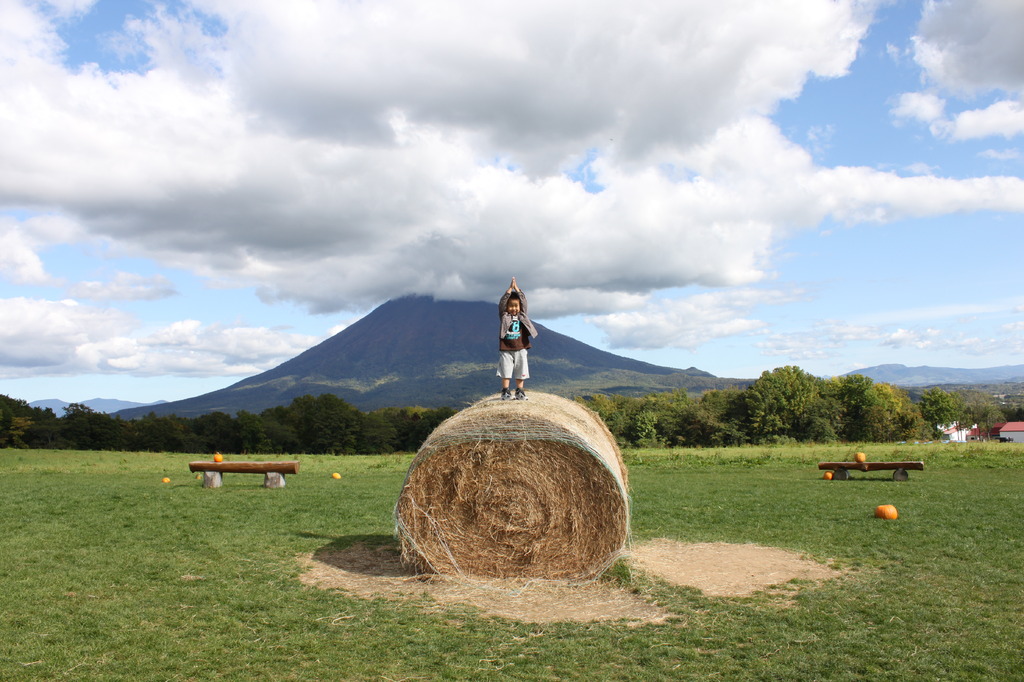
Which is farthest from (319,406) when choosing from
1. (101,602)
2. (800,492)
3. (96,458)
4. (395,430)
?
(101,602)

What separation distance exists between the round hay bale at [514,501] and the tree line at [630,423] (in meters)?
54.8

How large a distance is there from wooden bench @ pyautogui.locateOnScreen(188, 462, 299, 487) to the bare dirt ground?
29.6 ft

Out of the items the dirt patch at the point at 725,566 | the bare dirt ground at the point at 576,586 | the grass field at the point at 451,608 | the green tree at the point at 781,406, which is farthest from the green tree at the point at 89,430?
the green tree at the point at 781,406

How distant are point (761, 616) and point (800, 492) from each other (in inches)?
454

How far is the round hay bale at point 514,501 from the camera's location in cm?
→ 860

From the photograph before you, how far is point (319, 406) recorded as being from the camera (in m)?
76.9

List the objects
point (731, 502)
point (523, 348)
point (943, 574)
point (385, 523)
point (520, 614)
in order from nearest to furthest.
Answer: point (520, 614) → point (943, 574) → point (523, 348) → point (385, 523) → point (731, 502)

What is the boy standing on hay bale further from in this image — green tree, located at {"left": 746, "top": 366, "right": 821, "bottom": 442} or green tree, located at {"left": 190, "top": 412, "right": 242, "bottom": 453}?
green tree, located at {"left": 746, "top": 366, "right": 821, "bottom": 442}

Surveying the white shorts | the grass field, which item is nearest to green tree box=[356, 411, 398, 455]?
the grass field

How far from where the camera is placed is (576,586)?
8297 mm

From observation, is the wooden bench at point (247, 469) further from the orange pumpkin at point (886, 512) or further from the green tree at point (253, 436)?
the green tree at point (253, 436)

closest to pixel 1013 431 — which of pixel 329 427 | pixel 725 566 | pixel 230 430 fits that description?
pixel 329 427

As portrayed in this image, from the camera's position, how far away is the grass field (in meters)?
5.62

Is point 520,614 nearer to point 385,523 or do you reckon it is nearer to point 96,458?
point 385,523
